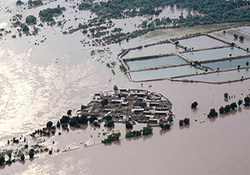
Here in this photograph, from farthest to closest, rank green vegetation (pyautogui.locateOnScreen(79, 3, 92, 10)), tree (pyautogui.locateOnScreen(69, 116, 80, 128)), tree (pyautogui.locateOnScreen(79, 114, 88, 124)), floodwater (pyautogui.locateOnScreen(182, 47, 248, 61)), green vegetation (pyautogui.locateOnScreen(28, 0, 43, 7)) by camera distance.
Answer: green vegetation (pyautogui.locateOnScreen(28, 0, 43, 7))
green vegetation (pyautogui.locateOnScreen(79, 3, 92, 10))
floodwater (pyautogui.locateOnScreen(182, 47, 248, 61))
tree (pyautogui.locateOnScreen(79, 114, 88, 124))
tree (pyautogui.locateOnScreen(69, 116, 80, 128))

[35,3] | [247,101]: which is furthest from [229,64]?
[35,3]

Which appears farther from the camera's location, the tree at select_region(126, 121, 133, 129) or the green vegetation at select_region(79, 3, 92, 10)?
the green vegetation at select_region(79, 3, 92, 10)

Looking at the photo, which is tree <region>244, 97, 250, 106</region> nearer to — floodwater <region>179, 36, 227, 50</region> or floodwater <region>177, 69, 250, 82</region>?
floodwater <region>177, 69, 250, 82</region>

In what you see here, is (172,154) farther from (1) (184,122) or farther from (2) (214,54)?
(2) (214,54)

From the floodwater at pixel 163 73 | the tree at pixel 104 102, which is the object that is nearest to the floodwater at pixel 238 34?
the floodwater at pixel 163 73

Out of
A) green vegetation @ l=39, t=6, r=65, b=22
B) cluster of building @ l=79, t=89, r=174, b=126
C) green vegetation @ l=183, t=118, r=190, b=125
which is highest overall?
green vegetation @ l=39, t=6, r=65, b=22

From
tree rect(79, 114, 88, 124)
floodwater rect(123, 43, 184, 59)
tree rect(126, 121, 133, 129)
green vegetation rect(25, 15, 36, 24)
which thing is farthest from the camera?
green vegetation rect(25, 15, 36, 24)

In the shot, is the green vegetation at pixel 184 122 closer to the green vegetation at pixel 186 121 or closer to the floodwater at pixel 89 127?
Answer: the green vegetation at pixel 186 121

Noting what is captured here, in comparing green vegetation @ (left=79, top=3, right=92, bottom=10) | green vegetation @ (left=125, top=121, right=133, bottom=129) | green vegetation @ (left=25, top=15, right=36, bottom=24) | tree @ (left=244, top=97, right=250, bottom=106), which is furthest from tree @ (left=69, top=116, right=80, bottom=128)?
green vegetation @ (left=79, top=3, right=92, bottom=10)

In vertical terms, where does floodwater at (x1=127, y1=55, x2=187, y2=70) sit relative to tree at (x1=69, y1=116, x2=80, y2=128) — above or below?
above

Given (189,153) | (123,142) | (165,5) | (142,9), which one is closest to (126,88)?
(123,142)
